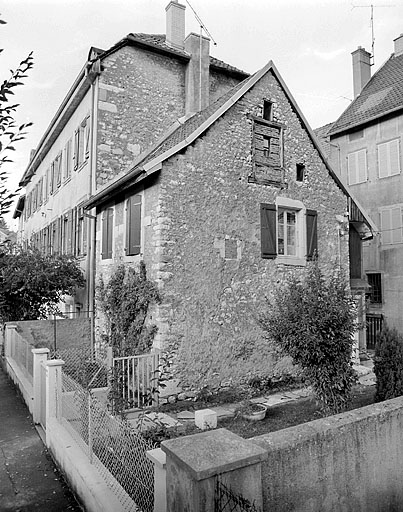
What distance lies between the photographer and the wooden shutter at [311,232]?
10.6m

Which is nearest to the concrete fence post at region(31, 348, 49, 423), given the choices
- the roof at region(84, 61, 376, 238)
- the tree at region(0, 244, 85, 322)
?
the roof at region(84, 61, 376, 238)

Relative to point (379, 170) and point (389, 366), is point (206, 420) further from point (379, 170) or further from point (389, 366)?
point (379, 170)

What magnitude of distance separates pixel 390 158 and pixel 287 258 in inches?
359

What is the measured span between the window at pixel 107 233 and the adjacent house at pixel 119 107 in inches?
31.0

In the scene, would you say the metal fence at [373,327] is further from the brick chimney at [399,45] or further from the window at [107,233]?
the brick chimney at [399,45]

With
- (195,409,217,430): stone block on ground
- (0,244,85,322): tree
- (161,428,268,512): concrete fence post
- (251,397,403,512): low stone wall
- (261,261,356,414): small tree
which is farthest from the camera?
(0,244,85,322): tree

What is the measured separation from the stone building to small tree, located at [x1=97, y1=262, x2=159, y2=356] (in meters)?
0.33

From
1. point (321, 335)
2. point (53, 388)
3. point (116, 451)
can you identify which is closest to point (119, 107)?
point (53, 388)

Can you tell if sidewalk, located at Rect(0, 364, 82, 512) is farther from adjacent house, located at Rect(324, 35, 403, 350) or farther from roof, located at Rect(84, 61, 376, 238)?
adjacent house, located at Rect(324, 35, 403, 350)

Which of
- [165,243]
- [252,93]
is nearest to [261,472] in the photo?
[165,243]

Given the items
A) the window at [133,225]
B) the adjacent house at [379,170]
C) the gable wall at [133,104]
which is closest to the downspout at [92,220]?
the gable wall at [133,104]

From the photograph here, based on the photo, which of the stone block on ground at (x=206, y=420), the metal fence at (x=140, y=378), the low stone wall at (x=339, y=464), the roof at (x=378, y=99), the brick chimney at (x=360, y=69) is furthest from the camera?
the brick chimney at (x=360, y=69)

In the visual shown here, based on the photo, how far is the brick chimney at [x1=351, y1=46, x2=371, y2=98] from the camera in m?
20.4

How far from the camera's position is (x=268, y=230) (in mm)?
9922
